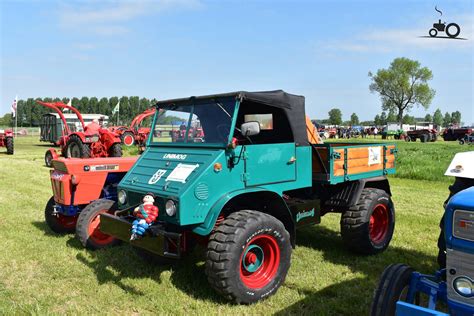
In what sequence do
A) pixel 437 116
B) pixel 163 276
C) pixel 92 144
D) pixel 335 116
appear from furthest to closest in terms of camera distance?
pixel 437 116, pixel 335 116, pixel 92 144, pixel 163 276

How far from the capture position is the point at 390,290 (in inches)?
113

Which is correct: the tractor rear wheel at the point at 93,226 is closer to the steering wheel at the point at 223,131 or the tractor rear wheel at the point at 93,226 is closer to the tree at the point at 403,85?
the steering wheel at the point at 223,131

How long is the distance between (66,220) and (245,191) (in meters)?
3.57

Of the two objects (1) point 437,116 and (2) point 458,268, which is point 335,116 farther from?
(2) point 458,268

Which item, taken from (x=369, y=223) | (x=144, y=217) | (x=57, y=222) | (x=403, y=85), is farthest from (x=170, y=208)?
(x=403, y=85)

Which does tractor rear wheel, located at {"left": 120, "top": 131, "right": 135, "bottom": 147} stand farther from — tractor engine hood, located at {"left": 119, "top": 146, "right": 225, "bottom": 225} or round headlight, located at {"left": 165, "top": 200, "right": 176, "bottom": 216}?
round headlight, located at {"left": 165, "top": 200, "right": 176, "bottom": 216}

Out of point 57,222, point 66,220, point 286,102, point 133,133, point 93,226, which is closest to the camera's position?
point 286,102

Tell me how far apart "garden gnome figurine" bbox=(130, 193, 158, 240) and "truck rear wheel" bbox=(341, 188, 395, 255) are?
8.96 feet

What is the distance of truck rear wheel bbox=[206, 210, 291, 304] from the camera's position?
3832 millimetres

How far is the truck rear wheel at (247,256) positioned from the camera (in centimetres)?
383

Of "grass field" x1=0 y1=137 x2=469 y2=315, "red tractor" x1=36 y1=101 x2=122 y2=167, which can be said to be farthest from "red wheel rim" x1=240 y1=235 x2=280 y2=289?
"red tractor" x1=36 y1=101 x2=122 y2=167

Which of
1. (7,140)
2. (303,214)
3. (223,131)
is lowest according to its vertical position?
(303,214)

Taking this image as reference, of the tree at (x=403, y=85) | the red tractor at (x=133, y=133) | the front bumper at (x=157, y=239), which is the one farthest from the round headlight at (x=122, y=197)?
the tree at (x=403, y=85)

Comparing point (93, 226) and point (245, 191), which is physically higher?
point (245, 191)
